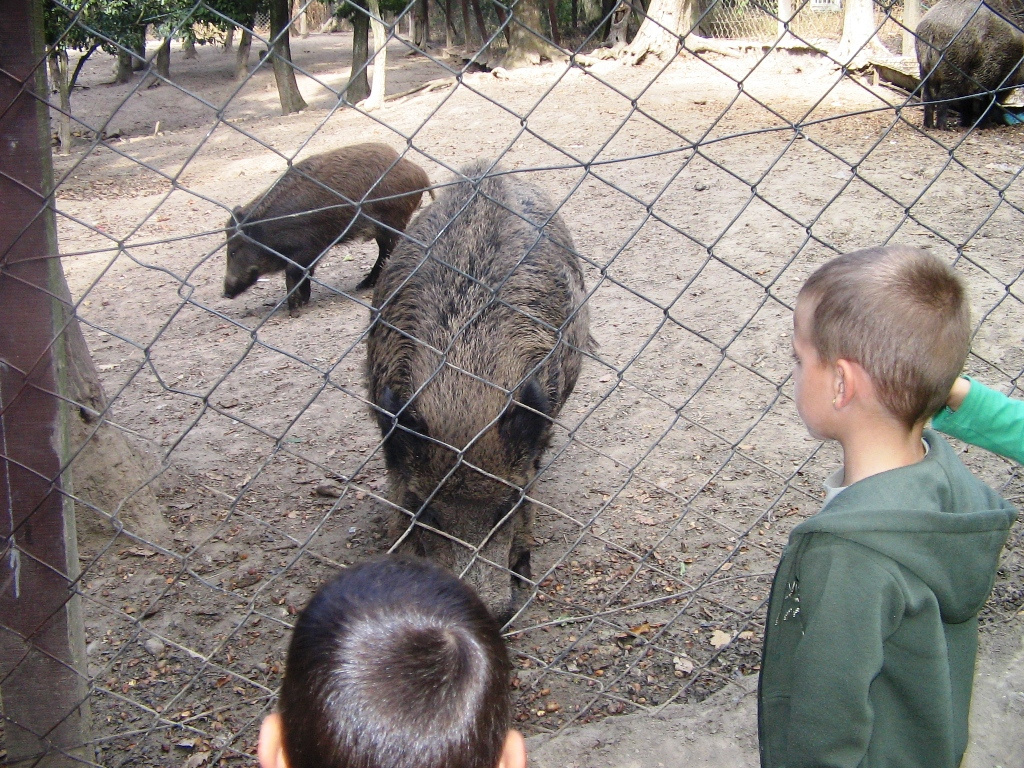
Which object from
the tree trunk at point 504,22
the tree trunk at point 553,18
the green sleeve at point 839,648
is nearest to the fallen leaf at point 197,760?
the green sleeve at point 839,648

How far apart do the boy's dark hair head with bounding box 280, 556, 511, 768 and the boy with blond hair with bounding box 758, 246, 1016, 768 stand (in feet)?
2.11

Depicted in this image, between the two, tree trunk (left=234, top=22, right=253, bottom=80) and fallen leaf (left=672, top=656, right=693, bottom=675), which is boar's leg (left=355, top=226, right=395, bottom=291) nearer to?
fallen leaf (left=672, top=656, right=693, bottom=675)

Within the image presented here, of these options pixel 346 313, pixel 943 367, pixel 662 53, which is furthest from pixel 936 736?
pixel 662 53

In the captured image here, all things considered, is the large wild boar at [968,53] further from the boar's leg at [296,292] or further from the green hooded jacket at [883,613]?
the green hooded jacket at [883,613]

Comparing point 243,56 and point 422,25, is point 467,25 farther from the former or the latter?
point 243,56

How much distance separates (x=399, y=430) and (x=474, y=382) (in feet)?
1.03

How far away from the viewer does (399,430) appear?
295 cm

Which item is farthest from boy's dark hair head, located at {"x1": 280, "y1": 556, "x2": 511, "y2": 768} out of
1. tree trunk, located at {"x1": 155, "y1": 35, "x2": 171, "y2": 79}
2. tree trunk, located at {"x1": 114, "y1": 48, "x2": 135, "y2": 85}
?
tree trunk, located at {"x1": 114, "y1": 48, "x2": 135, "y2": 85}

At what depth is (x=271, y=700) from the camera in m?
2.66

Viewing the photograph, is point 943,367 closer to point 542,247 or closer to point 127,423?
point 542,247

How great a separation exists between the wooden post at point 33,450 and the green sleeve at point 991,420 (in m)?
1.93

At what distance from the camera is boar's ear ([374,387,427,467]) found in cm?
280

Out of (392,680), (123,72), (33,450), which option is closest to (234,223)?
(33,450)

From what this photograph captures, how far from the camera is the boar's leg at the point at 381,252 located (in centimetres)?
749
